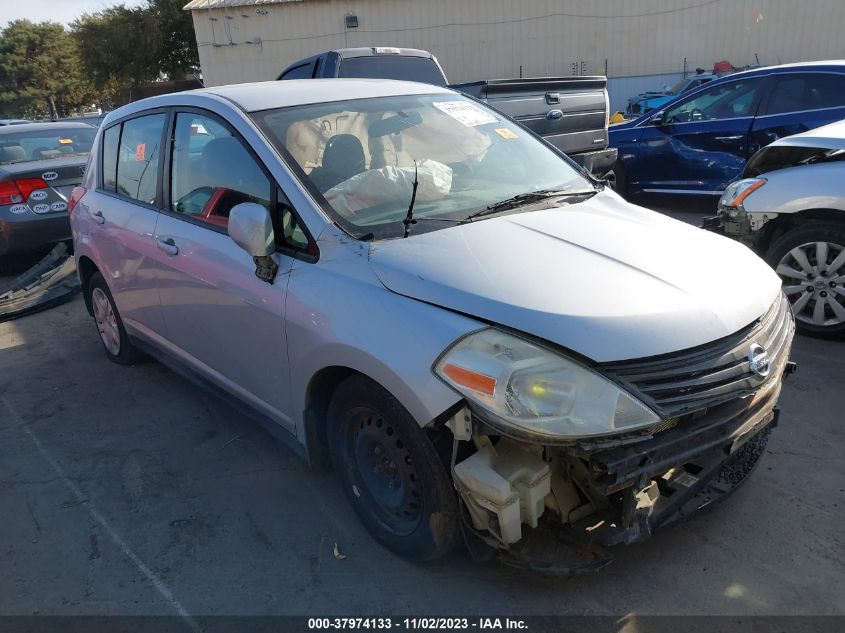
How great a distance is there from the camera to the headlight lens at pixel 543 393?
2.11 meters

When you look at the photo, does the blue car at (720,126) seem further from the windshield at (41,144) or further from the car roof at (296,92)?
the windshield at (41,144)

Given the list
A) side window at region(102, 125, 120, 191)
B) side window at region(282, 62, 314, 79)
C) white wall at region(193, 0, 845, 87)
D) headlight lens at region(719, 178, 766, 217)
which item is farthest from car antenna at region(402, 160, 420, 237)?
white wall at region(193, 0, 845, 87)

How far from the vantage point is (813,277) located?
452cm

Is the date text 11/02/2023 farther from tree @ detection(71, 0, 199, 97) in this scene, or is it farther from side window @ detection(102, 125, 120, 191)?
tree @ detection(71, 0, 199, 97)

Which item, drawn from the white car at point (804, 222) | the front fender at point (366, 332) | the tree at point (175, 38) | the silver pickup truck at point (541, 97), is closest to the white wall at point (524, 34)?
the tree at point (175, 38)

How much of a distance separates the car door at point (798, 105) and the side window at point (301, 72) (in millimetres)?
5270

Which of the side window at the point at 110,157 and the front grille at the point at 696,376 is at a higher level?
the side window at the point at 110,157

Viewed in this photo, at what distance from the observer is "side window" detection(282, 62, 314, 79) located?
839 centimetres

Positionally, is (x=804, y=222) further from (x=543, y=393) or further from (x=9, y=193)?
(x=9, y=193)

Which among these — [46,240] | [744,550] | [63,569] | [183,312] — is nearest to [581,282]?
[744,550]

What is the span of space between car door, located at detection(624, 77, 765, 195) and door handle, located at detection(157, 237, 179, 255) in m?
6.59

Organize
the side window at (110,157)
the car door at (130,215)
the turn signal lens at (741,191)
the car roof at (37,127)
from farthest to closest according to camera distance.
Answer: the car roof at (37,127), the turn signal lens at (741,191), the side window at (110,157), the car door at (130,215)

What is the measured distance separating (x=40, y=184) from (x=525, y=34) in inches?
921

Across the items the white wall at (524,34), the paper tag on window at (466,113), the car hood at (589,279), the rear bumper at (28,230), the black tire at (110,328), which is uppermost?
the white wall at (524,34)
